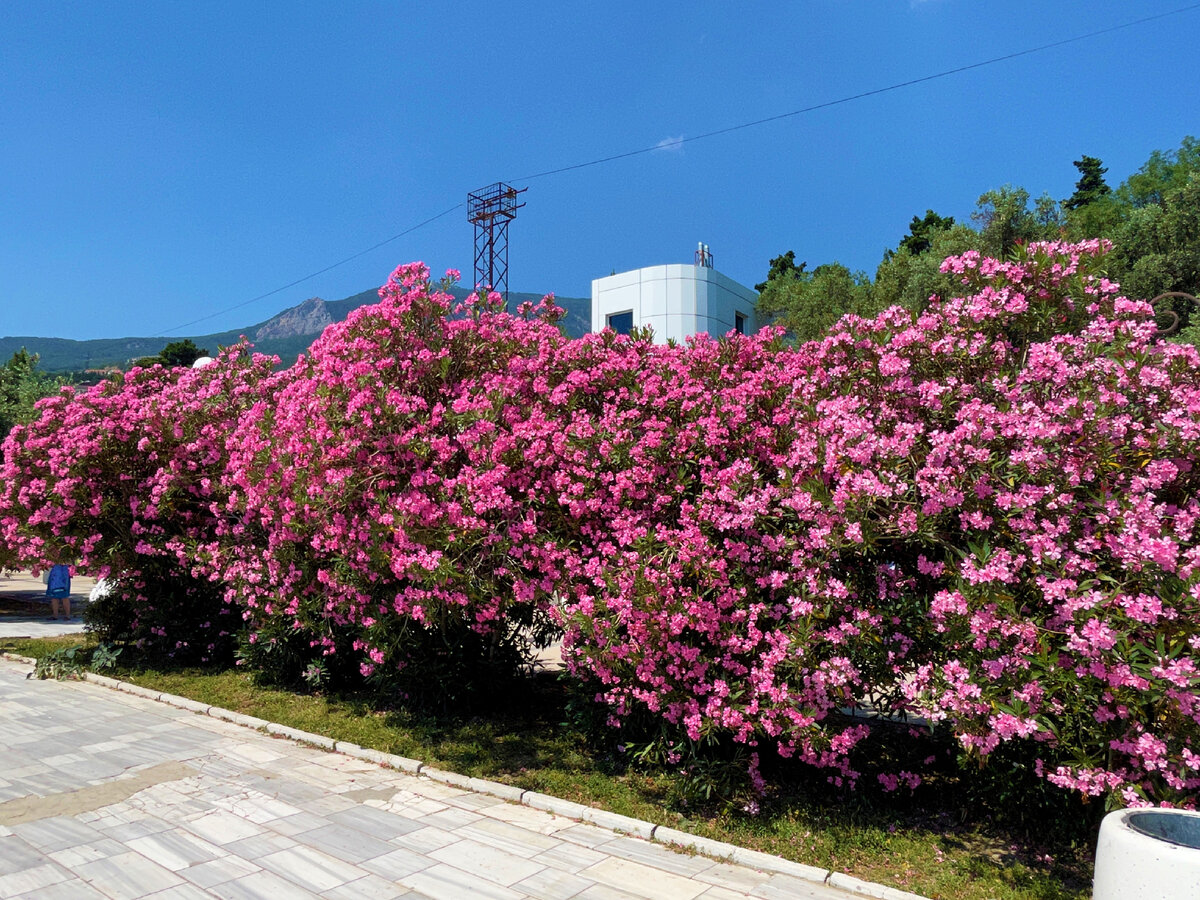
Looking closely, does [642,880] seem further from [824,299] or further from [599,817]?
[824,299]

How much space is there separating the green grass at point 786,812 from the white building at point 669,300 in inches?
1088

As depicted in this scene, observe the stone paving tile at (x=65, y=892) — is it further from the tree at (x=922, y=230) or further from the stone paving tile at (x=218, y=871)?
the tree at (x=922, y=230)

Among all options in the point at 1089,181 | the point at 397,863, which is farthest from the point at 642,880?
the point at 1089,181

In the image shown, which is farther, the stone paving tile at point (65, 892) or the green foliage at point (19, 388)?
the green foliage at point (19, 388)

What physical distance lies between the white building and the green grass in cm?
2763

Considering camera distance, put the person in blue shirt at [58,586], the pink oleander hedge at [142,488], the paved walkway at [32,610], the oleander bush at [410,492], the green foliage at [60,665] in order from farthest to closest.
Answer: the person in blue shirt at [58,586]
the paved walkway at [32,610]
the green foliage at [60,665]
the pink oleander hedge at [142,488]
the oleander bush at [410,492]

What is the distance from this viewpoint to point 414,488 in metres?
6.62

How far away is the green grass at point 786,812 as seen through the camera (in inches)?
185

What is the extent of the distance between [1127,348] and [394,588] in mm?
6505

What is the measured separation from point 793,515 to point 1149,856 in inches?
108

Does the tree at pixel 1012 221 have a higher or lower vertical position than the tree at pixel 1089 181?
lower

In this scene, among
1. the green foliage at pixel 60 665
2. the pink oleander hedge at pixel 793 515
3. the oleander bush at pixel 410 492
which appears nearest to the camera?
the pink oleander hedge at pixel 793 515

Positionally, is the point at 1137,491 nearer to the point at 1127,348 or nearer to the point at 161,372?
the point at 1127,348

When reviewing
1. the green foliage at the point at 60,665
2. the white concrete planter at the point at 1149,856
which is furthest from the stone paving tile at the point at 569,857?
the green foliage at the point at 60,665
